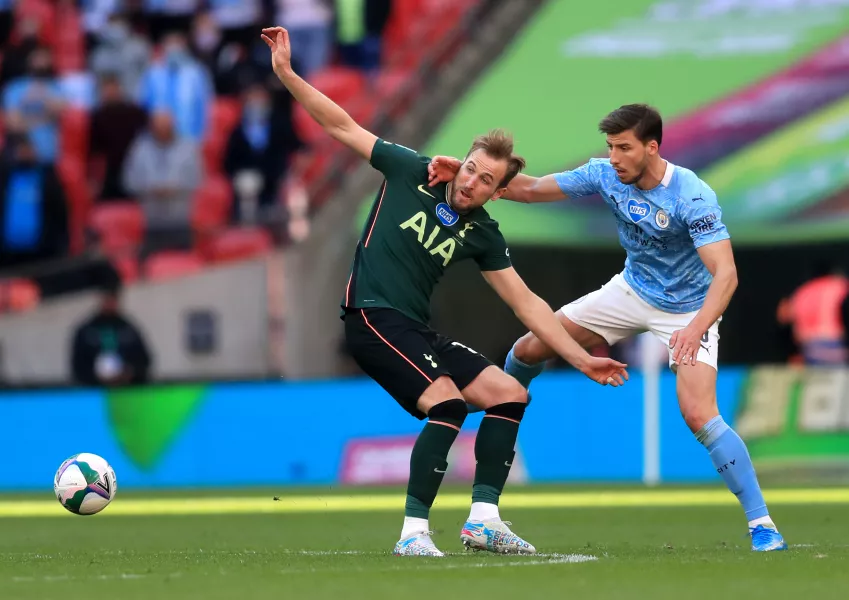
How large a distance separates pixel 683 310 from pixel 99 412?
8458mm

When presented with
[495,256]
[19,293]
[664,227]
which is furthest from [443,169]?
[19,293]

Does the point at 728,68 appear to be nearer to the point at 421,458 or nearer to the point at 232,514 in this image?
the point at 232,514

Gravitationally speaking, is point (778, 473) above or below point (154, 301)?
below

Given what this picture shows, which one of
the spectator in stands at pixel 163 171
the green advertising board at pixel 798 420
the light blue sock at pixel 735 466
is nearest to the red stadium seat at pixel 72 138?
the spectator in stands at pixel 163 171

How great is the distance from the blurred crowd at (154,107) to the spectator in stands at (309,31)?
2cm

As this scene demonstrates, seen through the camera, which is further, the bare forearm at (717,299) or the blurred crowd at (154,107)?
the blurred crowd at (154,107)

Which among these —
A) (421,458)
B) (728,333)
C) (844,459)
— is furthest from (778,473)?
(421,458)

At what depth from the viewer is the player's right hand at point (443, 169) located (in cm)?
772

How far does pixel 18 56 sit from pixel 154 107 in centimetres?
224

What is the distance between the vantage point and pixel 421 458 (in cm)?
754

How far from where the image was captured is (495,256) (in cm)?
795

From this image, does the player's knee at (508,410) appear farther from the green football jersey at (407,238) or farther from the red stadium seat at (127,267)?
the red stadium seat at (127,267)

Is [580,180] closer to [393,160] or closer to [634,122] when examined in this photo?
[634,122]

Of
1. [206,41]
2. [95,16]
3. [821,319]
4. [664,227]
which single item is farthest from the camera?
[95,16]
